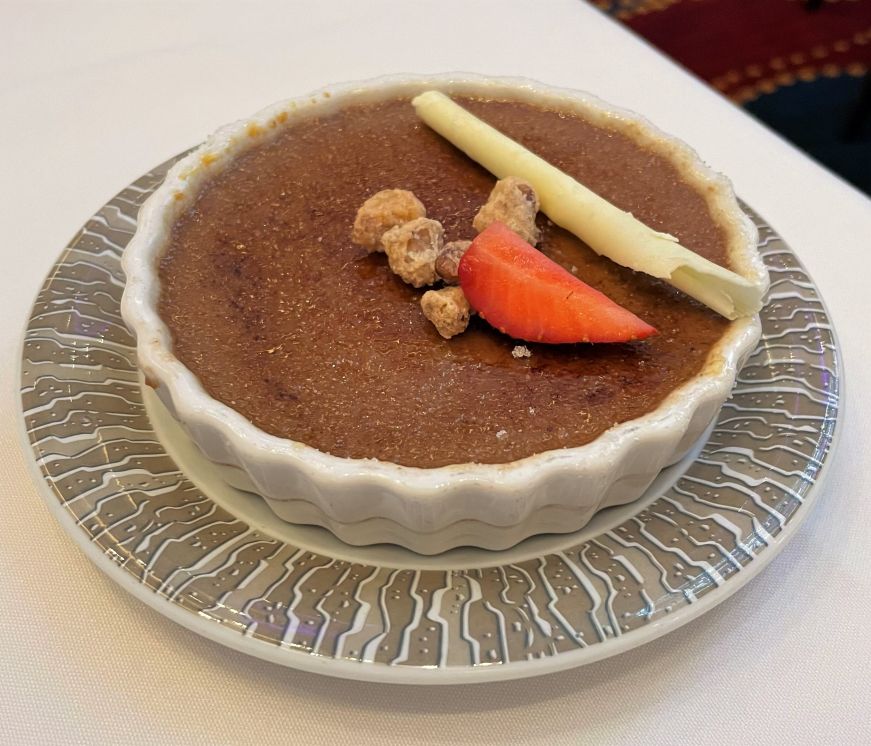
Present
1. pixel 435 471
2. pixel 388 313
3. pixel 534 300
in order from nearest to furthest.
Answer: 1. pixel 435 471
2. pixel 534 300
3. pixel 388 313

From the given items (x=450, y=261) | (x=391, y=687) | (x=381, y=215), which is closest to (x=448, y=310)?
(x=450, y=261)

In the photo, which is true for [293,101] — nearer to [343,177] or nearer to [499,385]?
[343,177]

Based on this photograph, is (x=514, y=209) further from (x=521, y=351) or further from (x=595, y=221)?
(x=521, y=351)

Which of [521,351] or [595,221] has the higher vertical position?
[595,221]

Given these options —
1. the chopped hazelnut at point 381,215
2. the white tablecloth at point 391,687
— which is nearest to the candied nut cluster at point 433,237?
the chopped hazelnut at point 381,215

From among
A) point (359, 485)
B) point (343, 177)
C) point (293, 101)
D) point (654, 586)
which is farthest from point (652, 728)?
point (293, 101)

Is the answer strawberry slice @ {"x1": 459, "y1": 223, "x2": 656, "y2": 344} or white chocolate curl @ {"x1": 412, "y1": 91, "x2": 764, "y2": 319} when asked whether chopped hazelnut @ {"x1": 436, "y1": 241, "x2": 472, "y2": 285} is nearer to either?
strawberry slice @ {"x1": 459, "y1": 223, "x2": 656, "y2": 344}

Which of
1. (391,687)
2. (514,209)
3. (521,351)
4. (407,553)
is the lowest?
(391,687)
